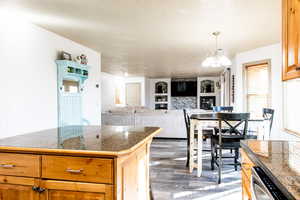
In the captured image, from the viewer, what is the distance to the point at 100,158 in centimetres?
121

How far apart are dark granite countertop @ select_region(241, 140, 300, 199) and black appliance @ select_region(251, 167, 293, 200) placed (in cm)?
2

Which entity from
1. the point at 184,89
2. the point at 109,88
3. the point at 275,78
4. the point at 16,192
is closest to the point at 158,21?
the point at 16,192

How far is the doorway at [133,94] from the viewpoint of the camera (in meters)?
10.9

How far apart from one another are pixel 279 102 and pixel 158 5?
3.23 meters

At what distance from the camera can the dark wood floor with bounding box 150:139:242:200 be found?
2.61m

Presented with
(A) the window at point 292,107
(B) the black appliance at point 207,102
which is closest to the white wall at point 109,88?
(B) the black appliance at point 207,102

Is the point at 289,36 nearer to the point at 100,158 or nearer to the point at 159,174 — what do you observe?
the point at 100,158

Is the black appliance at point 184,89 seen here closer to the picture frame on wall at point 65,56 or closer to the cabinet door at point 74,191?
the picture frame on wall at point 65,56

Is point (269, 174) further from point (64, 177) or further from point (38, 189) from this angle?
point (38, 189)

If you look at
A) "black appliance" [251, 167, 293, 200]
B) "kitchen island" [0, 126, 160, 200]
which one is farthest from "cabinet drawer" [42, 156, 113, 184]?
"black appliance" [251, 167, 293, 200]

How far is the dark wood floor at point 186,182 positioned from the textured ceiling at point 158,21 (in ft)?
7.43

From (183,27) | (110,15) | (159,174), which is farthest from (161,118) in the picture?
(110,15)

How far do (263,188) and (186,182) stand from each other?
7.21 feet

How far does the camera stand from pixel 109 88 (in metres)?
9.41
